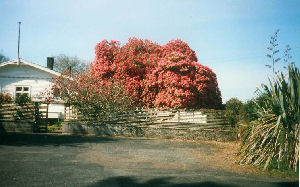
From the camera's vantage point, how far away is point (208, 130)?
44.1 ft

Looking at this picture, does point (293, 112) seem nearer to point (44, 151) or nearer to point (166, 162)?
point (166, 162)

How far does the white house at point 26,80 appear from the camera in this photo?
21047mm

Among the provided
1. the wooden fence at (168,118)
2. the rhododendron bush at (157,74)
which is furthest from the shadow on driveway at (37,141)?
the rhododendron bush at (157,74)

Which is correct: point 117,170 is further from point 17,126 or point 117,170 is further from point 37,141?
point 17,126

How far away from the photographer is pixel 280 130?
22.0ft

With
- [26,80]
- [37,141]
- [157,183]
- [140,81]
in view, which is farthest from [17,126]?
[157,183]

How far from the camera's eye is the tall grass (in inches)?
255

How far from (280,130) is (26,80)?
68.1ft

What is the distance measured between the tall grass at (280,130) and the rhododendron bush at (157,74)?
8455 mm

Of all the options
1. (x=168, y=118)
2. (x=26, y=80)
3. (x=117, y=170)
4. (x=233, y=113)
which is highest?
(x=26, y=80)

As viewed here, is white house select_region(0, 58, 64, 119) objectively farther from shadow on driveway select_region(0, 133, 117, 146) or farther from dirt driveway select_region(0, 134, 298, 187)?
dirt driveway select_region(0, 134, 298, 187)

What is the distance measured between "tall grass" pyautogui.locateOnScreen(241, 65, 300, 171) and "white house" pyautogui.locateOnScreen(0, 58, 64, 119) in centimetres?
1749

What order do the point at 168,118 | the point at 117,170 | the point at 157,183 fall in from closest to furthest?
the point at 157,183, the point at 117,170, the point at 168,118

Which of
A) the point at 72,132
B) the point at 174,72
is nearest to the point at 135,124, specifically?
the point at 72,132
